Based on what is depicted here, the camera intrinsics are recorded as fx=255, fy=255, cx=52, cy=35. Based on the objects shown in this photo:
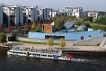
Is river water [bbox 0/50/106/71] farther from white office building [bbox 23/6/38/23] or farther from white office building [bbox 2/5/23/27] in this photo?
white office building [bbox 23/6/38/23]

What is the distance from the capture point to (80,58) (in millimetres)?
23188

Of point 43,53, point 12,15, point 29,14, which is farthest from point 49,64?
point 29,14

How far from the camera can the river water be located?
19.3 metres

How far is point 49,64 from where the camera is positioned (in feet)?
68.0

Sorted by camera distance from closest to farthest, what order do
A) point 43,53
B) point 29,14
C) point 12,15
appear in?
point 43,53
point 12,15
point 29,14

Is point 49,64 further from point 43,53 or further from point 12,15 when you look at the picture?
point 12,15

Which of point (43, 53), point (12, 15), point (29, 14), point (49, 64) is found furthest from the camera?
point (29, 14)

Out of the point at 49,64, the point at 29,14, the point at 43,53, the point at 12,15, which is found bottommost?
the point at 49,64

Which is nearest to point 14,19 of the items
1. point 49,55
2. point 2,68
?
point 49,55

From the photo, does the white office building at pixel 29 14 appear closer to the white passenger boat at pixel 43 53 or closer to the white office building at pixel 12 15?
the white office building at pixel 12 15

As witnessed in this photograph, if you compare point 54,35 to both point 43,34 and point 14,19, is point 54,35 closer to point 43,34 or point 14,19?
point 43,34

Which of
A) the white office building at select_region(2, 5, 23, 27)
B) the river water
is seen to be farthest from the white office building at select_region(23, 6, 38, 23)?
the river water

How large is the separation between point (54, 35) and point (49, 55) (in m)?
9.21

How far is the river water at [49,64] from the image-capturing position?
19297mm
